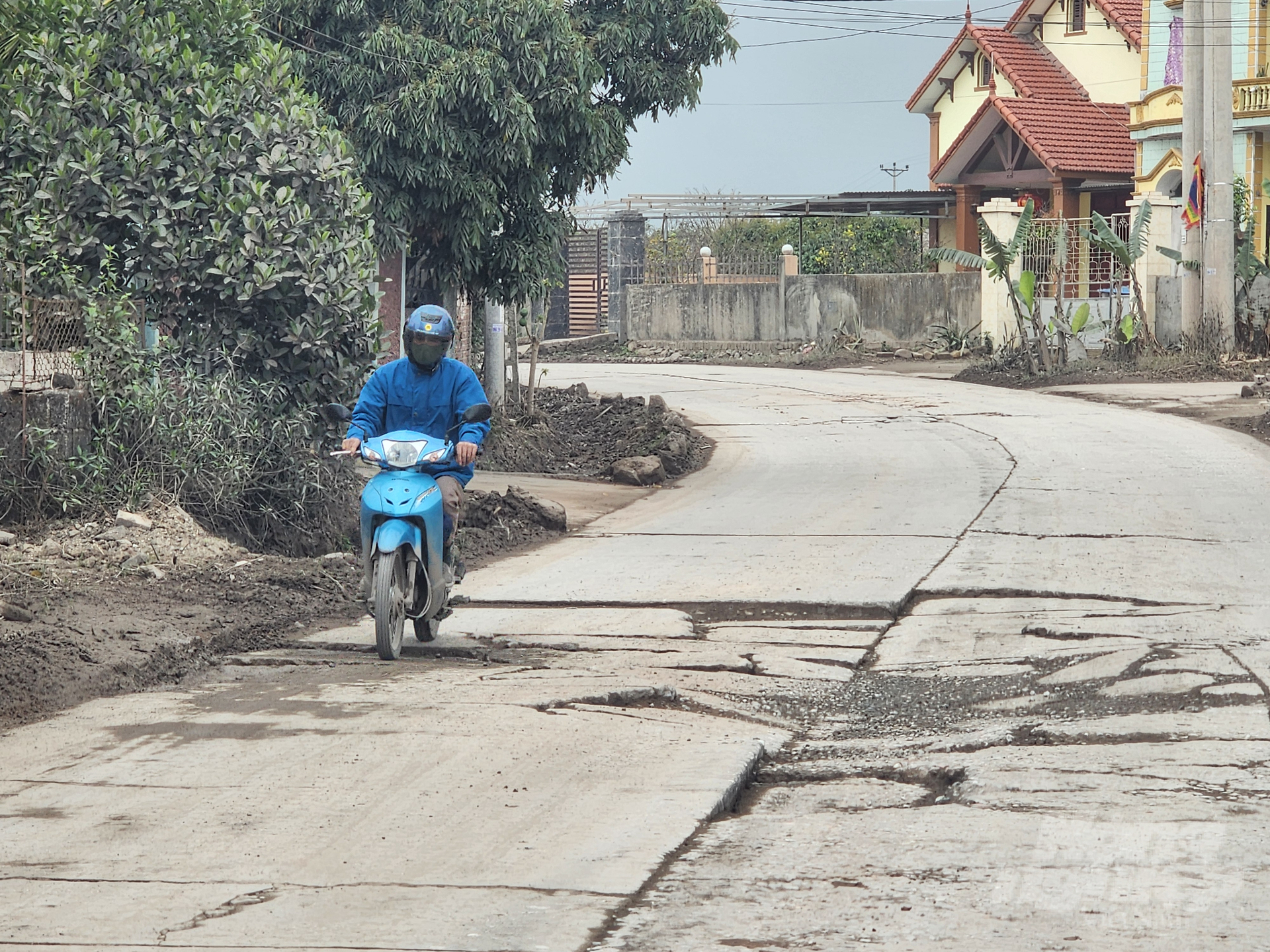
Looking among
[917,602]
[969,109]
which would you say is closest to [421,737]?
[917,602]

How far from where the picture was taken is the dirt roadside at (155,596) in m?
6.52

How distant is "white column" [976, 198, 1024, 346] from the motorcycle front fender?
20.1 metres

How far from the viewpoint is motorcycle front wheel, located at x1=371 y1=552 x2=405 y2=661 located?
267 inches

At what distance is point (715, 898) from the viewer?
397 cm

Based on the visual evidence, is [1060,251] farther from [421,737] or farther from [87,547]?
[421,737]

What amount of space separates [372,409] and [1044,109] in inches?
1267

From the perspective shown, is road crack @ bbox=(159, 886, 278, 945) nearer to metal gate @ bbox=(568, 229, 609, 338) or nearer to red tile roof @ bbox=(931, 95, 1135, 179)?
red tile roof @ bbox=(931, 95, 1135, 179)

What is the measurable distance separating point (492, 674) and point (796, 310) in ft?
89.1

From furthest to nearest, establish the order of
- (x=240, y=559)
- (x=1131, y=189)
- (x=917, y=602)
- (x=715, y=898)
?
(x=1131, y=189)
(x=240, y=559)
(x=917, y=602)
(x=715, y=898)

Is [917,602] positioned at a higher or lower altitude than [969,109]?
lower

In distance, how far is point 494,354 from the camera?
58.1ft

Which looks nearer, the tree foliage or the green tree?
the tree foliage

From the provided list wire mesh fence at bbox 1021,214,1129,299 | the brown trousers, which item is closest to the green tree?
the brown trousers

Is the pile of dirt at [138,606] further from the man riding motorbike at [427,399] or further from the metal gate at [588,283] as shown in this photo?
the metal gate at [588,283]
